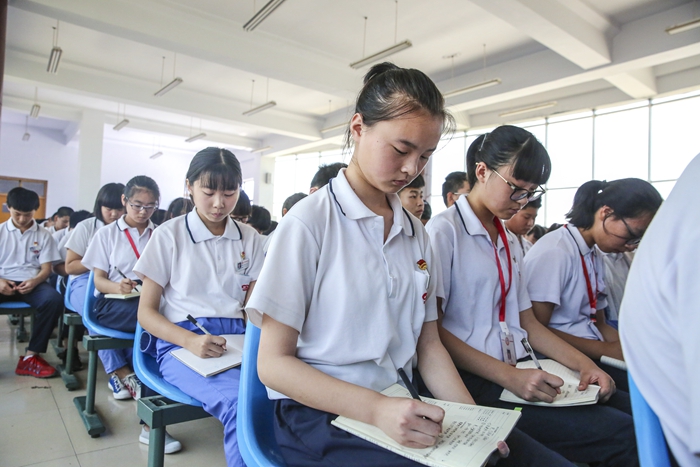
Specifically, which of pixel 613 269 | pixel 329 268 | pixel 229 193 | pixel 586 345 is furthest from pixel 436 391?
pixel 613 269

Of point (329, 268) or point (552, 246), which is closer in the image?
point (329, 268)

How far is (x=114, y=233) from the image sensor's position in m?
2.87

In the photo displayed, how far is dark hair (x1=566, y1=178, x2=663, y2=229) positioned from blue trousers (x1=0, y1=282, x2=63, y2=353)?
3.57m

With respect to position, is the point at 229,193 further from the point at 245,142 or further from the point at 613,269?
the point at 245,142

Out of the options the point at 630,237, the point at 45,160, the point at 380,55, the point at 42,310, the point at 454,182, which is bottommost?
the point at 42,310

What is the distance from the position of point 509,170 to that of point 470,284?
1.29 ft

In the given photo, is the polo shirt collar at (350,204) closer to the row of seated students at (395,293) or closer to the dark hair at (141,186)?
the row of seated students at (395,293)

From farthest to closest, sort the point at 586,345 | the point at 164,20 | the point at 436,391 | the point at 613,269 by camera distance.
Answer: the point at 164,20, the point at 613,269, the point at 586,345, the point at 436,391

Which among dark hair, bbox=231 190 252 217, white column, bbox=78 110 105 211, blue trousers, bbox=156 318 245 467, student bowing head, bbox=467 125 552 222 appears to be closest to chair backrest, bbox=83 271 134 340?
blue trousers, bbox=156 318 245 467

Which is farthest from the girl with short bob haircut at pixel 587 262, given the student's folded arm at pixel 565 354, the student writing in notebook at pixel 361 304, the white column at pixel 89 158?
Answer: the white column at pixel 89 158

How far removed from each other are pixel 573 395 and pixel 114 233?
2.70 m

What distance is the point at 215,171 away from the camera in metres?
1.82

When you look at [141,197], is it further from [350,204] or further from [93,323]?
[350,204]

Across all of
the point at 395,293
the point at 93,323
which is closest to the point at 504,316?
the point at 395,293
